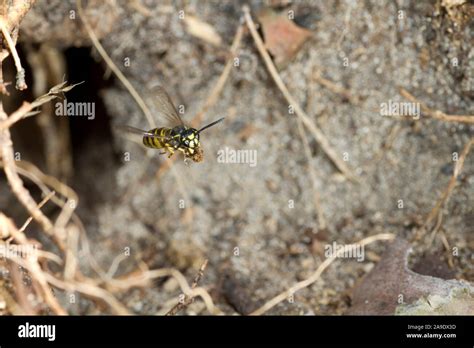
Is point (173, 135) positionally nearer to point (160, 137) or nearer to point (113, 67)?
point (160, 137)

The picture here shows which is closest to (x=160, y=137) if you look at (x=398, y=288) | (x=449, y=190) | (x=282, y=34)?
(x=282, y=34)

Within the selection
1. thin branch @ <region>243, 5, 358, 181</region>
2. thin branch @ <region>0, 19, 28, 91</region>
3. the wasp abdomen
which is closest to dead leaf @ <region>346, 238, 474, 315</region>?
thin branch @ <region>243, 5, 358, 181</region>

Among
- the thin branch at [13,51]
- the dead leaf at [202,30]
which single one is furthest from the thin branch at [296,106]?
the thin branch at [13,51]

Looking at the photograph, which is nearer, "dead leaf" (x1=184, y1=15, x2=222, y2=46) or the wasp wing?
the wasp wing

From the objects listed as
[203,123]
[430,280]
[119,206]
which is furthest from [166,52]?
[430,280]

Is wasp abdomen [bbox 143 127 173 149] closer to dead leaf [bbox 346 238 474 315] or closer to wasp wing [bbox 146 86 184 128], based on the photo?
wasp wing [bbox 146 86 184 128]
